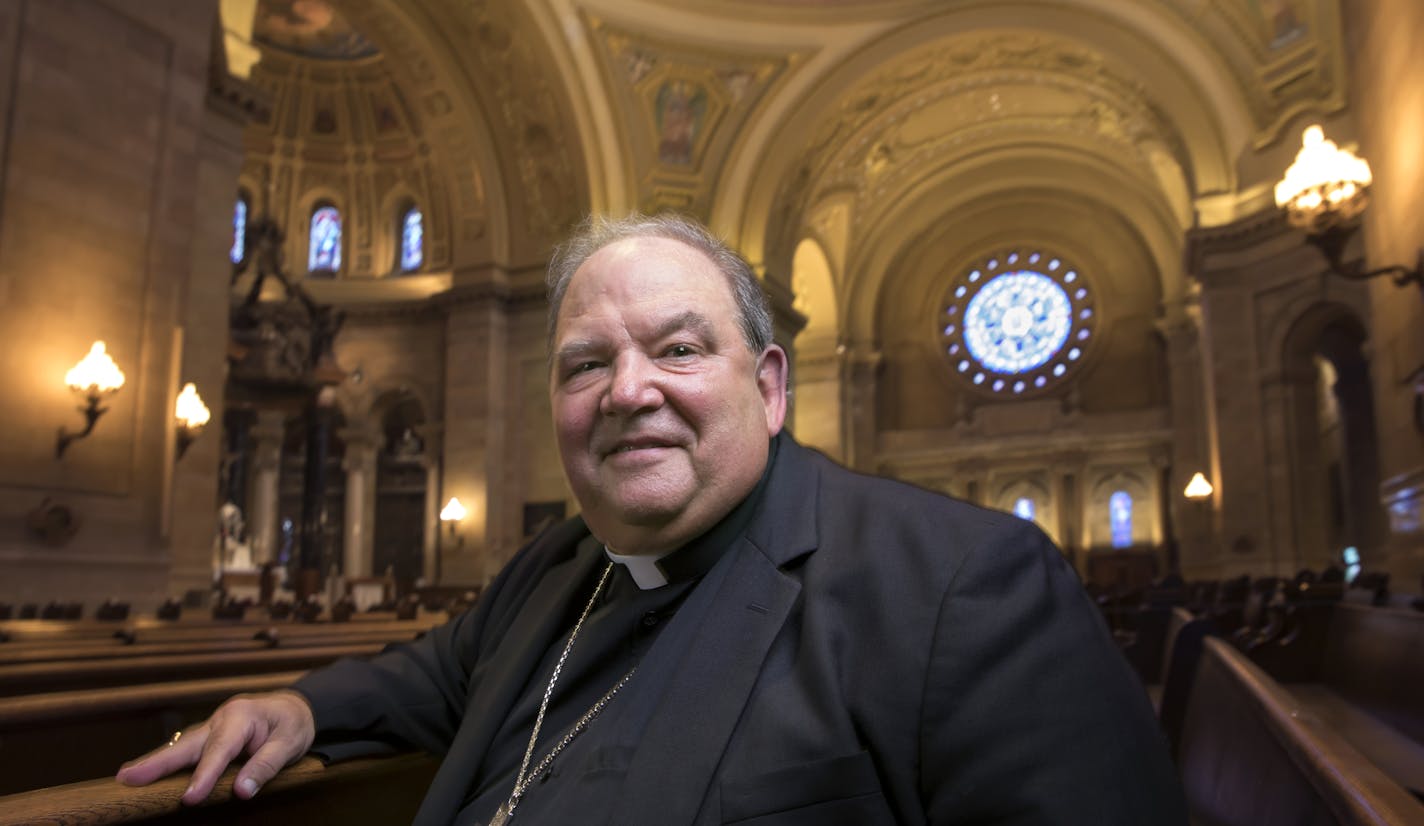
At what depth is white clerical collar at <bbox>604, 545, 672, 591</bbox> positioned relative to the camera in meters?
1.66

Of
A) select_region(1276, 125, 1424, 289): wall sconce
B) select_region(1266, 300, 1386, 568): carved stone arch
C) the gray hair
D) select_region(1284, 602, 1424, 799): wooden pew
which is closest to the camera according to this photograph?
the gray hair

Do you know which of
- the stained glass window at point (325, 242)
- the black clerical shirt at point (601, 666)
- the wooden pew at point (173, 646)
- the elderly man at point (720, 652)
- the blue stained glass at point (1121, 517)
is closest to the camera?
the elderly man at point (720, 652)

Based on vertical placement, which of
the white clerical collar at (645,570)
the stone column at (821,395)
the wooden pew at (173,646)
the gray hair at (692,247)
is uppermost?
the stone column at (821,395)

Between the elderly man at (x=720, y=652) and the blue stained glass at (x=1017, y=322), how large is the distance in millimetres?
25400

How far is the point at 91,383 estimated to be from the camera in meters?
7.75

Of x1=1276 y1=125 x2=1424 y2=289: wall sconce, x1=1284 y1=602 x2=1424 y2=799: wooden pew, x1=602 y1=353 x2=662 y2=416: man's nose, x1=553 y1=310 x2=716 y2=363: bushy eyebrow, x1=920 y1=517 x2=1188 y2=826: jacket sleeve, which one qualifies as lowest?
x1=1284 y1=602 x2=1424 y2=799: wooden pew

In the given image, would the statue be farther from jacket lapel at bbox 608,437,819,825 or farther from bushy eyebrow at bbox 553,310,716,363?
jacket lapel at bbox 608,437,819,825

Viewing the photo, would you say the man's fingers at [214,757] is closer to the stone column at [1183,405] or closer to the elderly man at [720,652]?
the elderly man at [720,652]

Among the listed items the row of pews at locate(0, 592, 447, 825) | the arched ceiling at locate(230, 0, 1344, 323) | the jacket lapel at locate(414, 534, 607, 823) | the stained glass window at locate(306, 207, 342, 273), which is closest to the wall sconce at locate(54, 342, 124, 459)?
the row of pews at locate(0, 592, 447, 825)

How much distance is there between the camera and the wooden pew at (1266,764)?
→ 1.06m

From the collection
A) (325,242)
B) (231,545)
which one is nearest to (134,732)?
(231,545)

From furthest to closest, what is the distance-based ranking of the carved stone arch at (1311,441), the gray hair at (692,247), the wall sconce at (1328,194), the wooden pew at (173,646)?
the carved stone arch at (1311,441) < the wall sconce at (1328,194) < the wooden pew at (173,646) < the gray hair at (692,247)

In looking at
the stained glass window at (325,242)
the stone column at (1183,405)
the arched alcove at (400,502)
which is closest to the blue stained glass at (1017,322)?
the stone column at (1183,405)

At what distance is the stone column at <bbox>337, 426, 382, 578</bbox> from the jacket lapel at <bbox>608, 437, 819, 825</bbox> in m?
21.1
